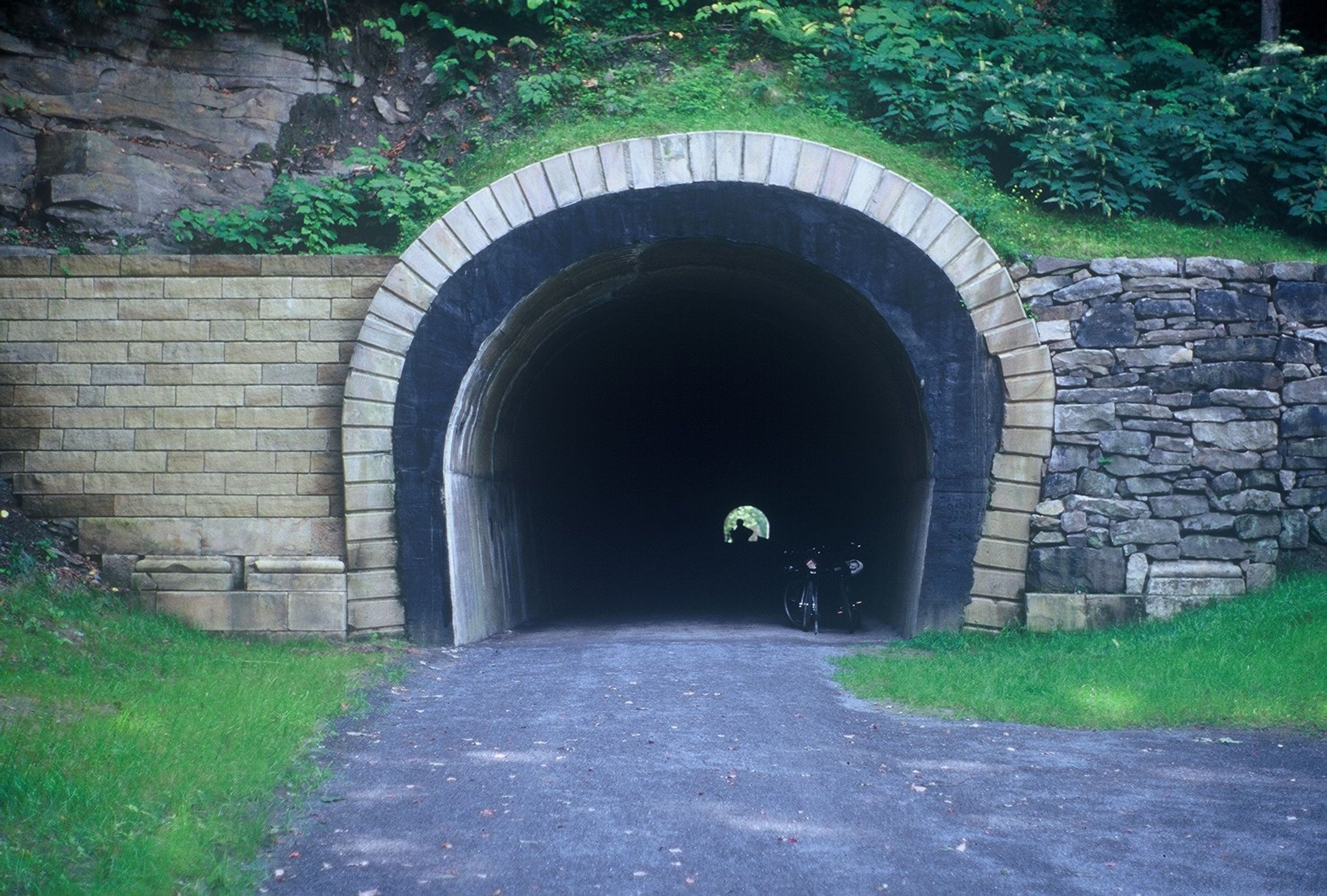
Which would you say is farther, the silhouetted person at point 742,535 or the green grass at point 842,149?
the silhouetted person at point 742,535

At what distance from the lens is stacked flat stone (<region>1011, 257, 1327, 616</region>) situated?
9633 mm

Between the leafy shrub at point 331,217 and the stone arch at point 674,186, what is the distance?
0.76 meters

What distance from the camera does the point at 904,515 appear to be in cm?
1157

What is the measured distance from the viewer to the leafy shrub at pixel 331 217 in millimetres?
10320

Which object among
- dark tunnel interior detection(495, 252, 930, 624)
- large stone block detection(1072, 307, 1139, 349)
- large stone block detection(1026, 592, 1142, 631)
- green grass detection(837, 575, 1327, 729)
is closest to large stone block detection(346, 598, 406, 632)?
dark tunnel interior detection(495, 252, 930, 624)

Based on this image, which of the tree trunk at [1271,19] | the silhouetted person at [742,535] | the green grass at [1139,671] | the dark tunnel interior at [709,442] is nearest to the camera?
the green grass at [1139,671]

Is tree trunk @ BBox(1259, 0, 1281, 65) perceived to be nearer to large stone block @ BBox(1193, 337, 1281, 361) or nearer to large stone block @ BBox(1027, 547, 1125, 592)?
large stone block @ BBox(1193, 337, 1281, 361)

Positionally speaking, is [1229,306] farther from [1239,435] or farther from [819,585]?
[819,585]

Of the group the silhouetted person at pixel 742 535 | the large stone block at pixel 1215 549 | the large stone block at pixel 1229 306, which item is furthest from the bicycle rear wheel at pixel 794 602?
the silhouetted person at pixel 742 535

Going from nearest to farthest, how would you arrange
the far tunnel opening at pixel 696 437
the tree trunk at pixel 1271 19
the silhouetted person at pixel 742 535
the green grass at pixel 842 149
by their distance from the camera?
the green grass at pixel 842 149 → the far tunnel opening at pixel 696 437 → the tree trunk at pixel 1271 19 → the silhouetted person at pixel 742 535

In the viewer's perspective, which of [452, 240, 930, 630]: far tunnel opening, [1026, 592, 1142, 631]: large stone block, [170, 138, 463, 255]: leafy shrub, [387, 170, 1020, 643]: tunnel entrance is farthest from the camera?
[452, 240, 930, 630]: far tunnel opening

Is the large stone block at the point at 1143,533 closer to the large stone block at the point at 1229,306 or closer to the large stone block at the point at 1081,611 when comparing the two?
the large stone block at the point at 1081,611

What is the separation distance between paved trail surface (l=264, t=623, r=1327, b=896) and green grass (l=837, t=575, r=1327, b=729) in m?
0.35

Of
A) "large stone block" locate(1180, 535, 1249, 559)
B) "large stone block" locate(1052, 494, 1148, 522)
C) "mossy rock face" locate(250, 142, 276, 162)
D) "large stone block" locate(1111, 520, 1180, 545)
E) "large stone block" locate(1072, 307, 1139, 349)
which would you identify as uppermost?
"mossy rock face" locate(250, 142, 276, 162)
